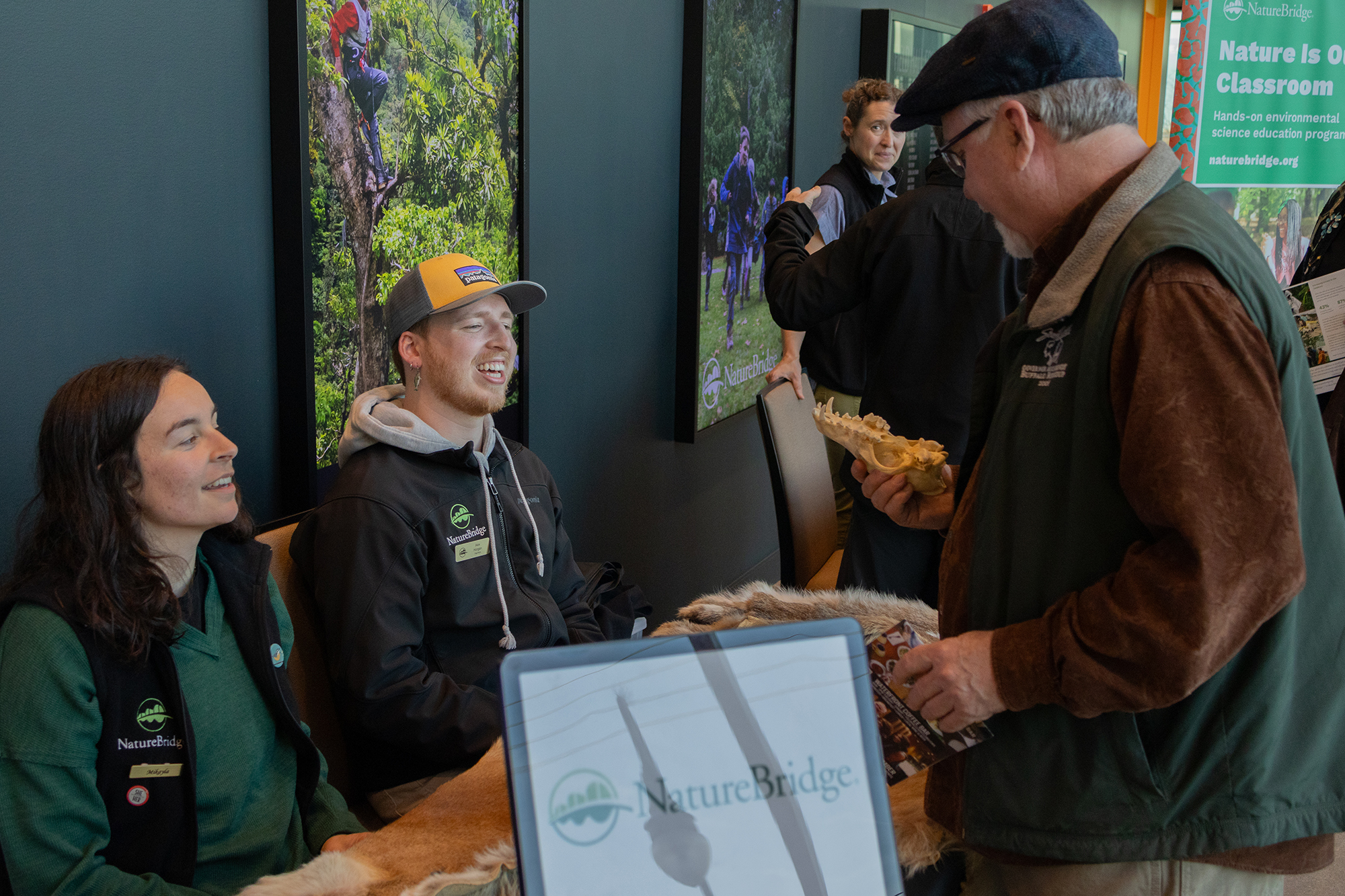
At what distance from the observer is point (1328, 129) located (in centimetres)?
456

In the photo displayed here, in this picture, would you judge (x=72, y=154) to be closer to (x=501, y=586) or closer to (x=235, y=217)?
(x=235, y=217)

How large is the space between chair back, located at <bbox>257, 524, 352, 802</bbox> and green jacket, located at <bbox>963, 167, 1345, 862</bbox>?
128 centimetres

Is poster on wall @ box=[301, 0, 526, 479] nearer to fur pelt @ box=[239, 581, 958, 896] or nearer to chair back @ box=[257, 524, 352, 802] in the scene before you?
chair back @ box=[257, 524, 352, 802]

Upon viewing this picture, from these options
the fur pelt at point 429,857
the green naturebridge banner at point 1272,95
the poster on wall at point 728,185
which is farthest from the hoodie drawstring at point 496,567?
the green naturebridge banner at point 1272,95

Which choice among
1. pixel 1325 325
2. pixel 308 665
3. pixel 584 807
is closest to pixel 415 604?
pixel 308 665

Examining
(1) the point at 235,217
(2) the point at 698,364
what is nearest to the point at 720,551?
(2) the point at 698,364

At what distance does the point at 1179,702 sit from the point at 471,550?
4.39 feet

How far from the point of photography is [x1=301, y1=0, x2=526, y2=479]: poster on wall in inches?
80.7

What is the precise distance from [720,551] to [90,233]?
11.3 ft

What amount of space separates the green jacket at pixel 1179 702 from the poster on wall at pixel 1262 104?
369cm

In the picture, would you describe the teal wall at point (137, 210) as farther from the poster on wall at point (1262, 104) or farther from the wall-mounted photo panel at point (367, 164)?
the poster on wall at point (1262, 104)

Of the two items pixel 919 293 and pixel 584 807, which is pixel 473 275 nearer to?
pixel 919 293

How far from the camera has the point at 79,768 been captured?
1.36 metres

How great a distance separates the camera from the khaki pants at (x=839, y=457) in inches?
153
